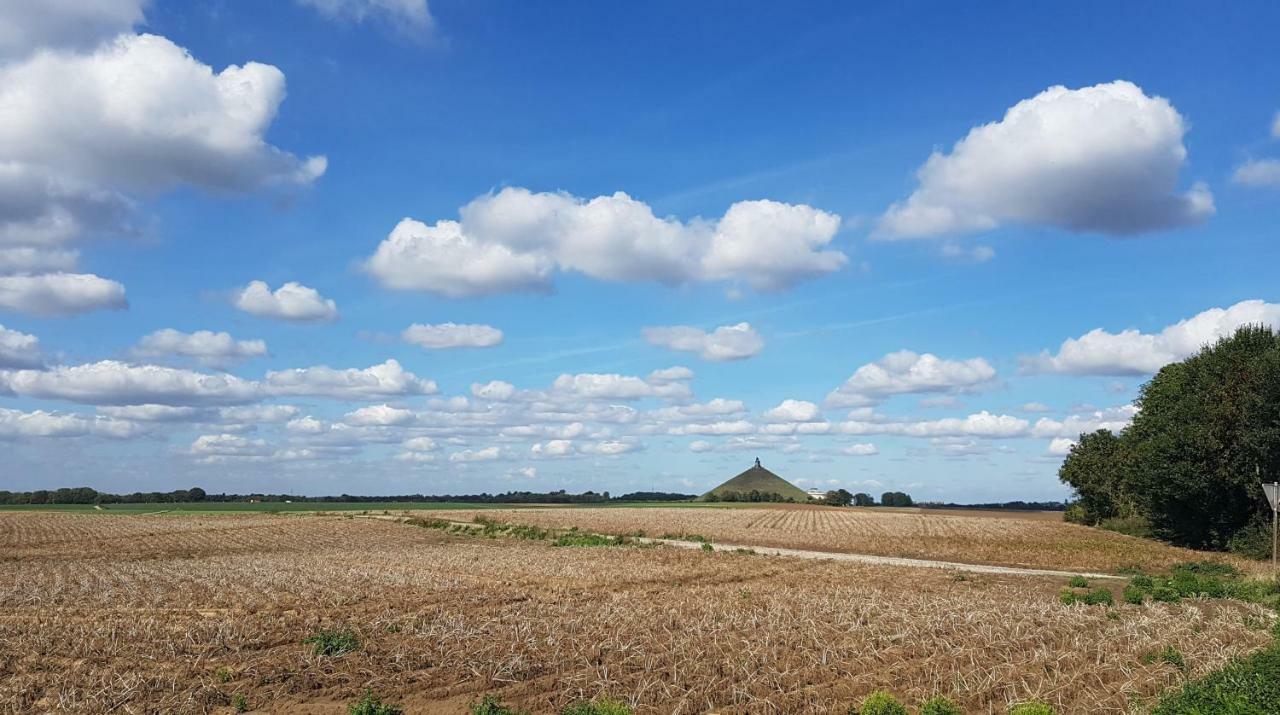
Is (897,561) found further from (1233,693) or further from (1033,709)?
(1033,709)

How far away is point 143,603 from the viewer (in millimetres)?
25781

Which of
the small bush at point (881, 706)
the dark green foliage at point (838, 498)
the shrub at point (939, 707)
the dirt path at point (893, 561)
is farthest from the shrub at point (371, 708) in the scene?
the dark green foliage at point (838, 498)

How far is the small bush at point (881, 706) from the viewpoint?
12484 millimetres

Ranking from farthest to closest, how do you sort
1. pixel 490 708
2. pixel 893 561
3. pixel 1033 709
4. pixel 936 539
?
pixel 936 539 < pixel 893 561 < pixel 490 708 < pixel 1033 709

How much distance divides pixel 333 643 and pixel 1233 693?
636 inches

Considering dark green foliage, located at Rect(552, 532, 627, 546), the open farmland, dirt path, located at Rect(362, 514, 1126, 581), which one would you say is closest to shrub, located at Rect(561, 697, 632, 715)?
the open farmland

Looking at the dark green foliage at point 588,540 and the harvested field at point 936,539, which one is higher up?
the dark green foliage at point 588,540

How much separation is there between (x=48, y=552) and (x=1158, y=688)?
6098 centimetres

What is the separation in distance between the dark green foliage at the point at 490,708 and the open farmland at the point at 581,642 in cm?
50

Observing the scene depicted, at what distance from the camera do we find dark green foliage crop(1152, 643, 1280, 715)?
1139cm

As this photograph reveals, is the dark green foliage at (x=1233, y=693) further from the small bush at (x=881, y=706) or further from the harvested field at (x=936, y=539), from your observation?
the harvested field at (x=936, y=539)

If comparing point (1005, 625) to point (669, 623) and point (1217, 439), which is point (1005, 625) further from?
point (1217, 439)

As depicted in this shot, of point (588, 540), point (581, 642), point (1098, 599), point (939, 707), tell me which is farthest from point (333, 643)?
point (588, 540)

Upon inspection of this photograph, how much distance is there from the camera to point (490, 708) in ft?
43.4
